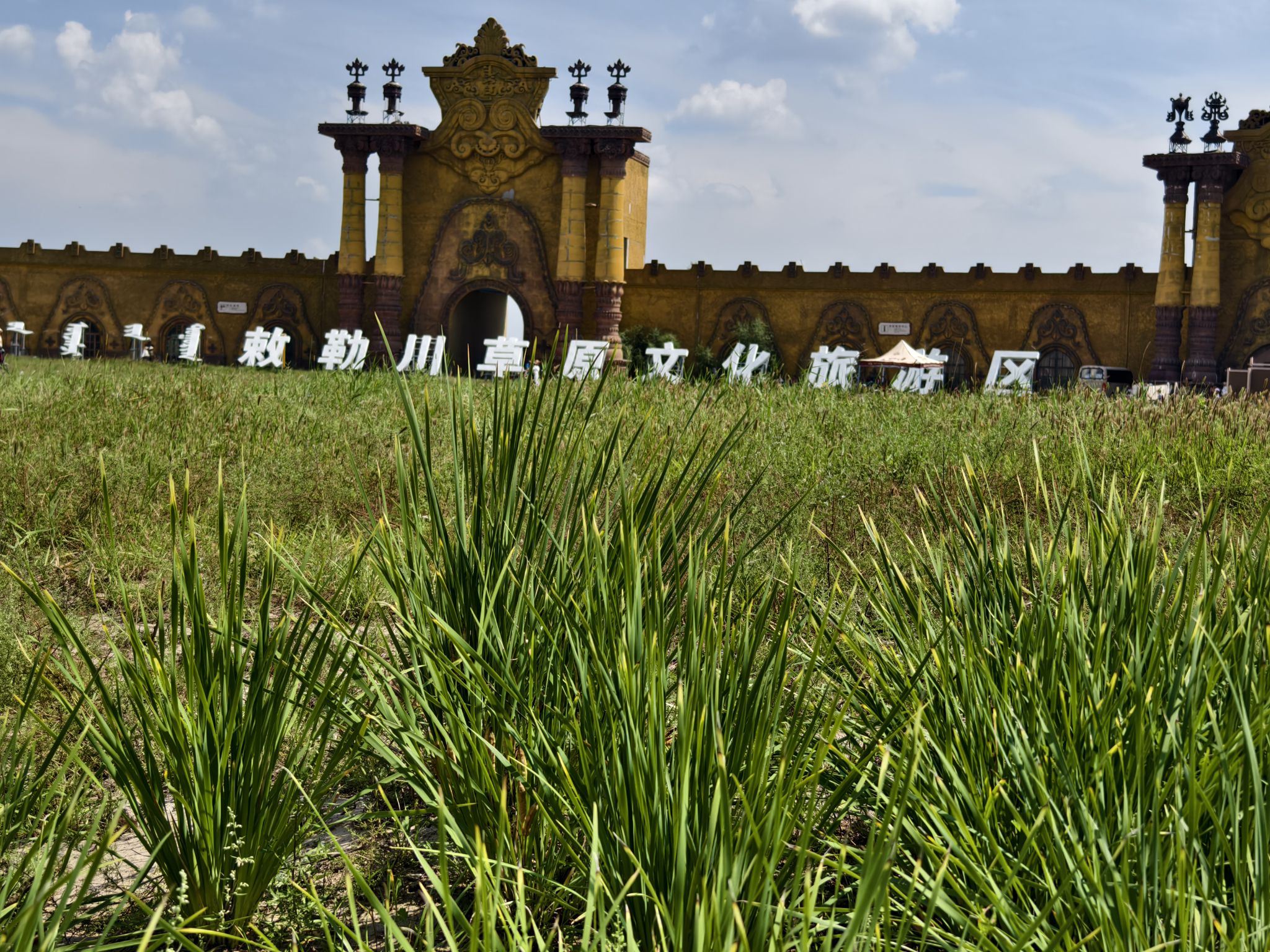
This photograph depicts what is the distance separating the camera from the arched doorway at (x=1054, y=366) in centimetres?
2725

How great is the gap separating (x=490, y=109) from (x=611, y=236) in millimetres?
3971

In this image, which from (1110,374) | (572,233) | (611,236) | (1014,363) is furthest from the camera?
(611,236)

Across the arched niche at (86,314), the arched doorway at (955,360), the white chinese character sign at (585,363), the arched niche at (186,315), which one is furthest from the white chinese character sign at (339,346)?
the arched doorway at (955,360)

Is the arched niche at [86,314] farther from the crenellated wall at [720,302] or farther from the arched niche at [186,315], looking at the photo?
the arched niche at [186,315]

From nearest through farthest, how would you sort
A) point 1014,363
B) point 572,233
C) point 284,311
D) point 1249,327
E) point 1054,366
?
point 1249,327
point 1014,363
point 572,233
point 1054,366
point 284,311

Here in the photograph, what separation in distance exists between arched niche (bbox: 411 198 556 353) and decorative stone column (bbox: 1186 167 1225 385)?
13.6 m

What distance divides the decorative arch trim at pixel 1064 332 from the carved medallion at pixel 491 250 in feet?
37.9

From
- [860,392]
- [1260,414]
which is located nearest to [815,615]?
[1260,414]

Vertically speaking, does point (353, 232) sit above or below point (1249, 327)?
above

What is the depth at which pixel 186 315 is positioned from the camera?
3177cm

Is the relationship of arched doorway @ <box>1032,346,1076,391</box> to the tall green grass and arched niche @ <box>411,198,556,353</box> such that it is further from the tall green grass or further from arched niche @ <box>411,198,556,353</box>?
the tall green grass

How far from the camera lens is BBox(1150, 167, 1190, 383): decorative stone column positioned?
25.8 meters

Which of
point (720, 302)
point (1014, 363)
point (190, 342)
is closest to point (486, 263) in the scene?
point (720, 302)

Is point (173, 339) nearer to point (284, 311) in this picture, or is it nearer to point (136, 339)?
point (136, 339)
